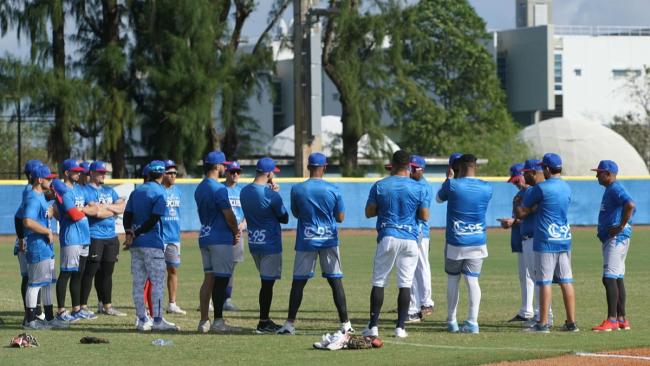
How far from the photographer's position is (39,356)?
1262 centimetres

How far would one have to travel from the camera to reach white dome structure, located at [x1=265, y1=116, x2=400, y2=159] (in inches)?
2212

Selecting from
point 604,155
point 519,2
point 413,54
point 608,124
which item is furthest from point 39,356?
point 519,2

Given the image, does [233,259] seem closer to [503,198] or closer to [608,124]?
[503,198]

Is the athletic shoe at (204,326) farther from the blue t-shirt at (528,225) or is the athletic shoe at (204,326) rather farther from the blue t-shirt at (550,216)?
the blue t-shirt at (528,225)

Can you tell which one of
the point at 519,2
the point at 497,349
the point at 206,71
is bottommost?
the point at 497,349

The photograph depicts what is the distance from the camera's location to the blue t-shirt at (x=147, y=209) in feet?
48.2

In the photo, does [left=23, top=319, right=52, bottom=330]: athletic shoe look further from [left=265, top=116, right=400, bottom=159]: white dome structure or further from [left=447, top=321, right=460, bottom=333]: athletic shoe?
[left=265, top=116, right=400, bottom=159]: white dome structure

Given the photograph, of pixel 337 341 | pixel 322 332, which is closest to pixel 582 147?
pixel 322 332

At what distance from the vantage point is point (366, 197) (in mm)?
43375

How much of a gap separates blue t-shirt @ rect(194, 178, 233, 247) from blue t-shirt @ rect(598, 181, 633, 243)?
15.1ft

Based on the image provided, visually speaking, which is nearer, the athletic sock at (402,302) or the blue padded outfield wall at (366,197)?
the athletic sock at (402,302)

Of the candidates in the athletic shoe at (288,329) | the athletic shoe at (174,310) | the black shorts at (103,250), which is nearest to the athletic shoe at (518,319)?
the athletic shoe at (288,329)

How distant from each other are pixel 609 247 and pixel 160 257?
556cm

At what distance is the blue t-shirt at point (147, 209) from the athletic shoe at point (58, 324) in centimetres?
157
